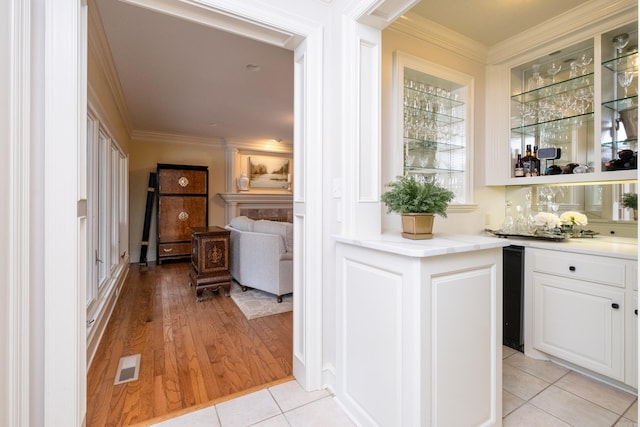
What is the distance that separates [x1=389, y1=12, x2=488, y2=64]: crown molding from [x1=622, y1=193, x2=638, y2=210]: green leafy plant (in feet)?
5.10

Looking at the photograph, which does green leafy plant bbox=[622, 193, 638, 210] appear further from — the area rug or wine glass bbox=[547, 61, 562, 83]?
the area rug

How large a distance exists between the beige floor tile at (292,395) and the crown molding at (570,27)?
10.0ft

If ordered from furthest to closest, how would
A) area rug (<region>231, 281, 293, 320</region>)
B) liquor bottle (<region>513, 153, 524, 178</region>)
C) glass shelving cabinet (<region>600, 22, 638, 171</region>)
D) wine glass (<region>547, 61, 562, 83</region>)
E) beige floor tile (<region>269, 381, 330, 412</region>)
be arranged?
1. area rug (<region>231, 281, 293, 320</region>)
2. liquor bottle (<region>513, 153, 524, 178</region>)
3. wine glass (<region>547, 61, 562, 83</region>)
4. glass shelving cabinet (<region>600, 22, 638, 171</region>)
5. beige floor tile (<region>269, 381, 330, 412</region>)

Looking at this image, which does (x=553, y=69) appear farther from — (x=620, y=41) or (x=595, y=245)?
(x=595, y=245)

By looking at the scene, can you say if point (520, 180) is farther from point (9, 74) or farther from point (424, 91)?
point (9, 74)

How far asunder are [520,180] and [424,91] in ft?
3.73

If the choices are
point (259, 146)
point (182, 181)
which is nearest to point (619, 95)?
point (259, 146)

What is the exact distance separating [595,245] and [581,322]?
1.75ft

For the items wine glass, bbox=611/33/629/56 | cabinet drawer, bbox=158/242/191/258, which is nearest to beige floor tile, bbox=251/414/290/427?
wine glass, bbox=611/33/629/56

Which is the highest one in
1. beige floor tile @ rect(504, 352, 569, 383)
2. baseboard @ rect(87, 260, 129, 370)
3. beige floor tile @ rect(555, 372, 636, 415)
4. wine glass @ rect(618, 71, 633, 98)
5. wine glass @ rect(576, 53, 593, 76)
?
wine glass @ rect(576, 53, 593, 76)

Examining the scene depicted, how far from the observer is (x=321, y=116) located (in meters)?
1.81

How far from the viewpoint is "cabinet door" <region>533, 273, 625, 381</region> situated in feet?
5.97

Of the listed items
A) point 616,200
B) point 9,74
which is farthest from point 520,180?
point 9,74

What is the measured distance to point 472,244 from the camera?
1313mm
